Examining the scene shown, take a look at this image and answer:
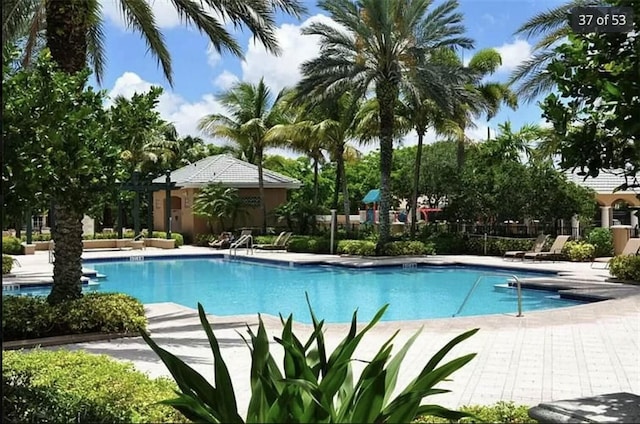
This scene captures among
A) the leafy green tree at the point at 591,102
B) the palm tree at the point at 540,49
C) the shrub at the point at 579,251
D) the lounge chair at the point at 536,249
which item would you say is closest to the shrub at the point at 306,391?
the leafy green tree at the point at 591,102

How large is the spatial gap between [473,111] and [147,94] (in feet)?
76.6

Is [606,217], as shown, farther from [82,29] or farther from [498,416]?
[498,416]

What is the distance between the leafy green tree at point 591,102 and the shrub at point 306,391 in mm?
1953

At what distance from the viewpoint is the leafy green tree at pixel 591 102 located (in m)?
5.20

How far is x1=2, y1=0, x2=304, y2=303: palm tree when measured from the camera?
35.1ft

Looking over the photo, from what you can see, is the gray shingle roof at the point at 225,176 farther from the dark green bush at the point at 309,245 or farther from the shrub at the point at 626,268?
the shrub at the point at 626,268

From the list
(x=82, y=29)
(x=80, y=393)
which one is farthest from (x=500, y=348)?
(x=82, y=29)

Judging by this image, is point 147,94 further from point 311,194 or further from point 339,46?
point 311,194

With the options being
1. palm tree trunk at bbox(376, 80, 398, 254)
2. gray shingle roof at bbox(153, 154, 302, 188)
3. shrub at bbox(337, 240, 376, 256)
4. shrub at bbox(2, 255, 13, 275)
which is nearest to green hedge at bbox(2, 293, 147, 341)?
shrub at bbox(2, 255, 13, 275)

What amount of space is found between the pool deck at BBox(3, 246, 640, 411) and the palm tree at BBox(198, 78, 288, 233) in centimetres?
2234

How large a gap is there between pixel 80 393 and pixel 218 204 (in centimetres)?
2924

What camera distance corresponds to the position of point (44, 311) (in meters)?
10.0

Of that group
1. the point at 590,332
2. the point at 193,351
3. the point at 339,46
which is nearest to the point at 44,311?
the point at 193,351

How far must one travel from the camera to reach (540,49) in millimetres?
21656
